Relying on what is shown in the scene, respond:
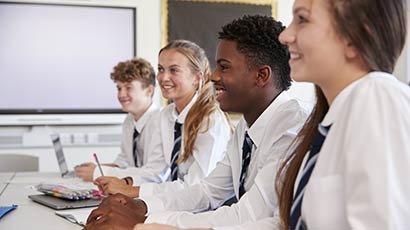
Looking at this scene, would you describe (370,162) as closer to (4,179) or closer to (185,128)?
(185,128)

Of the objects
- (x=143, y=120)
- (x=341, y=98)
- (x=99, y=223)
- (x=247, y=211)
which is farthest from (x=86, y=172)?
(x=341, y=98)

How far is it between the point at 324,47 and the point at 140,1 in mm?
3406

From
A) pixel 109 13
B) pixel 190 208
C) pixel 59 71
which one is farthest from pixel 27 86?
pixel 190 208

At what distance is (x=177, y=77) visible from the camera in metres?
2.37

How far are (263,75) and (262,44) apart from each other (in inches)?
3.8

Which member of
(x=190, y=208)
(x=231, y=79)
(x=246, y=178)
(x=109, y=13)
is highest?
(x=109, y=13)

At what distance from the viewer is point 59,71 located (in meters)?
3.98

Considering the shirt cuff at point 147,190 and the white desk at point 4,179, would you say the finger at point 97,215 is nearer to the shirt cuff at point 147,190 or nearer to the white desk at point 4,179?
the shirt cuff at point 147,190

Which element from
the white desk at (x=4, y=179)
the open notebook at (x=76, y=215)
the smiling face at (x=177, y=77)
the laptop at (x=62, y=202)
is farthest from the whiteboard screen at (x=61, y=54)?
the open notebook at (x=76, y=215)

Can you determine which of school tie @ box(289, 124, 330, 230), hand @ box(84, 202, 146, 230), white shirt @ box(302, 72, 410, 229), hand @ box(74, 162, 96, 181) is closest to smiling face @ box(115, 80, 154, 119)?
hand @ box(74, 162, 96, 181)

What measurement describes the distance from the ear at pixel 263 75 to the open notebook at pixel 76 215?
664 mm

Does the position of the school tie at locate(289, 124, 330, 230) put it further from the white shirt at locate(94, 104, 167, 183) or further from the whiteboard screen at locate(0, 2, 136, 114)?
the whiteboard screen at locate(0, 2, 136, 114)

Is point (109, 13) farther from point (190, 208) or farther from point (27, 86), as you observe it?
point (190, 208)

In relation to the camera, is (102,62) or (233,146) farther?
(102,62)
